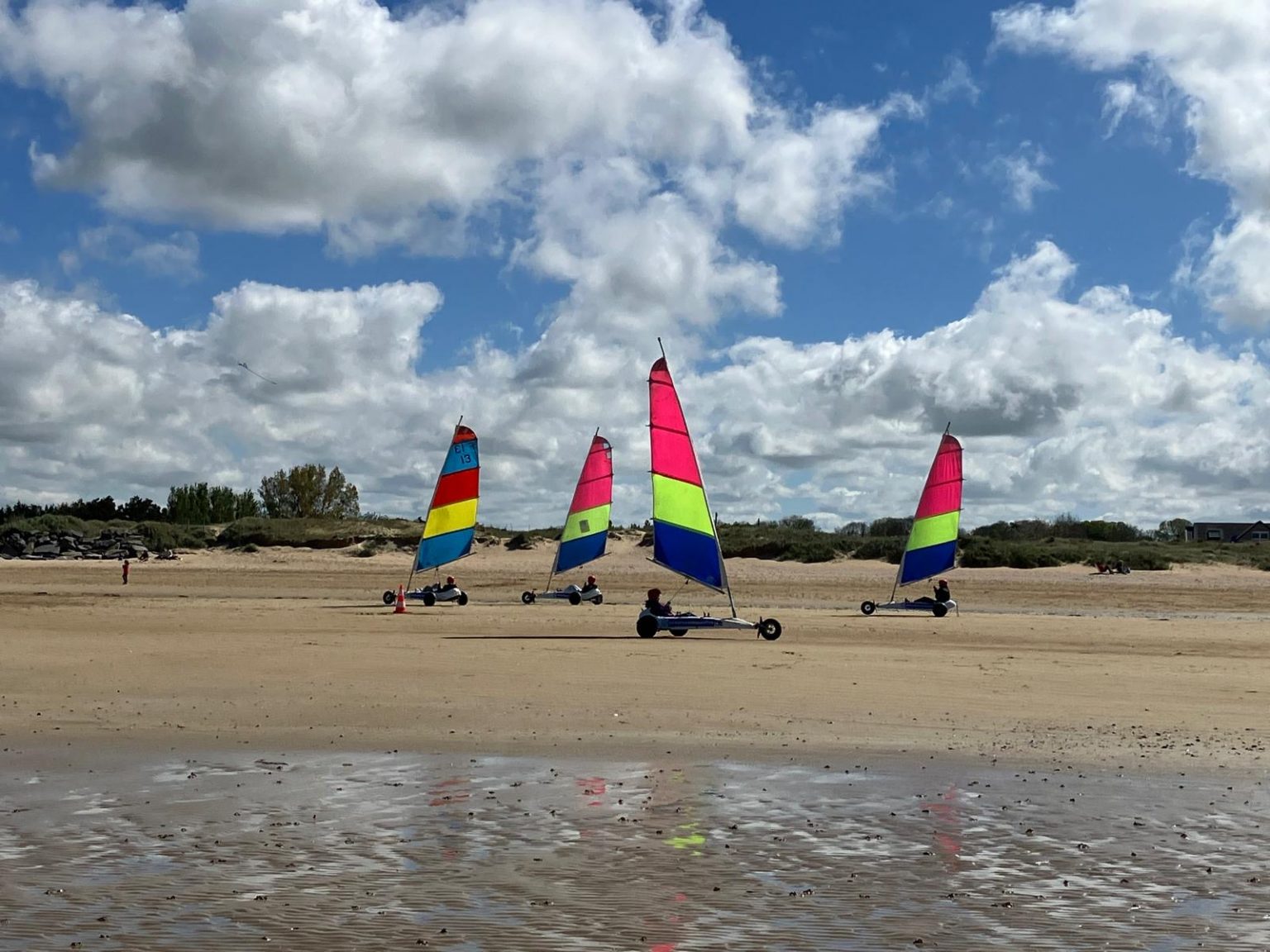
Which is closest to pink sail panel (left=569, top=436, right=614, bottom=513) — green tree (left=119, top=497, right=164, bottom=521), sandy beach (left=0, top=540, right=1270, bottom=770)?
sandy beach (left=0, top=540, right=1270, bottom=770)

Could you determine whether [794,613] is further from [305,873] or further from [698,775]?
[305,873]

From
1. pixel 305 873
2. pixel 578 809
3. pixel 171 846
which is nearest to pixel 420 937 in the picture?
pixel 305 873

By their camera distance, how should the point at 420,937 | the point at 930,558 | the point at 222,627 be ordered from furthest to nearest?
the point at 930,558, the point at 222,627, the point at 420,937

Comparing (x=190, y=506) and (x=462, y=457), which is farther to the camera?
(x=190, y=506)

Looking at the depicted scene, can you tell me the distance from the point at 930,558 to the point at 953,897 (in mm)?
30435

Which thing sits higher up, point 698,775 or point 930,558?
point 930,558

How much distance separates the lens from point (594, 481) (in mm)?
38719

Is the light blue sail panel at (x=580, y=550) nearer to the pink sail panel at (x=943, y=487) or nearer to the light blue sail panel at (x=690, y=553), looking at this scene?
the pink sail panel at (x=943, y=487)

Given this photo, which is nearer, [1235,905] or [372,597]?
[1235,905]

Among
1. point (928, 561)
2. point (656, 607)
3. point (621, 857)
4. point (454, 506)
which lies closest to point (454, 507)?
point (454, 506)

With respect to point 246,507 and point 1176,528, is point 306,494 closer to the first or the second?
point 246,507

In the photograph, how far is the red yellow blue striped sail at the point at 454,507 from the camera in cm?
3838

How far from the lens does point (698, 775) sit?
1055 centimetres

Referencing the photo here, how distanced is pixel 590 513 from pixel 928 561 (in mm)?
9778
